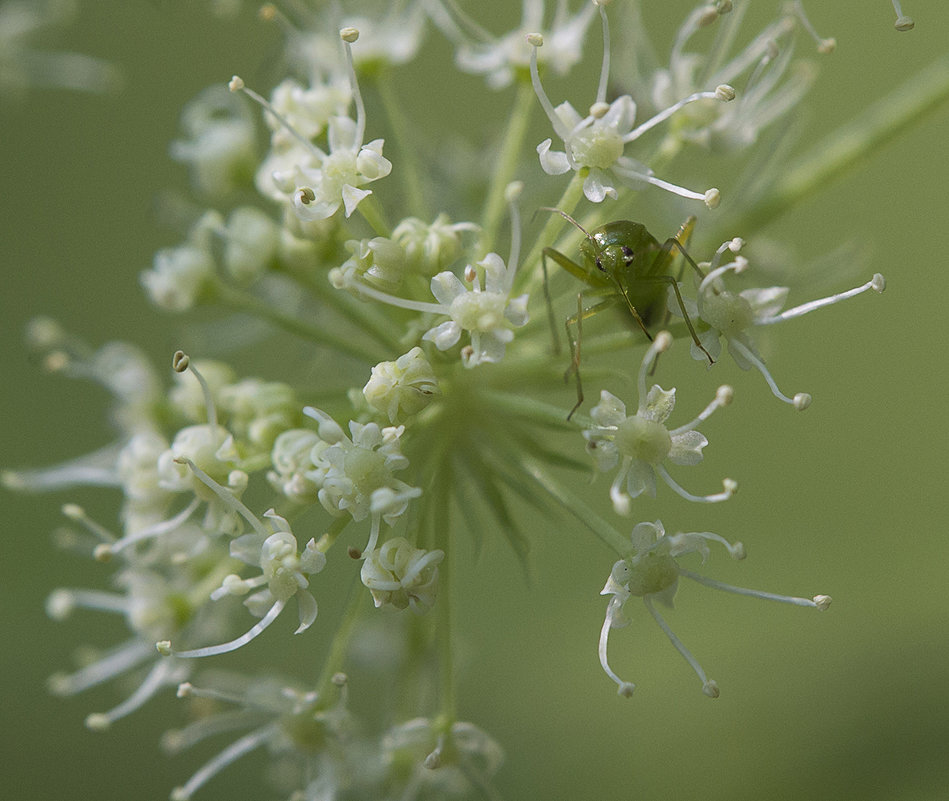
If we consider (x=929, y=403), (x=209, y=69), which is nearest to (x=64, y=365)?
(x=209, y=69)

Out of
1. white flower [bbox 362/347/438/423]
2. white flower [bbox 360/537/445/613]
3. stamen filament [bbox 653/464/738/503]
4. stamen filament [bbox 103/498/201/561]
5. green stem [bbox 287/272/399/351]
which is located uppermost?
green stem [bbox 287/272/399/351]

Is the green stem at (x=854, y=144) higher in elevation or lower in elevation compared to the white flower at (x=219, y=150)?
lower

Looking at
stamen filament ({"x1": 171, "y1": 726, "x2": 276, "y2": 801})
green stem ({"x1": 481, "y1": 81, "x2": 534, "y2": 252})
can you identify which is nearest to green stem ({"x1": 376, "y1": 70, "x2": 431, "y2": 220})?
green stem ({"x1": 481, "y1": 81, "x2": 534, "y2": 252})

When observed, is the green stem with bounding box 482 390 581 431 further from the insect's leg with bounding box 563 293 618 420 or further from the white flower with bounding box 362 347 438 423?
the white flower with bounding box 362 347 438 423

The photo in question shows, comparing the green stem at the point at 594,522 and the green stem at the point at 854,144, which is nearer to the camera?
the green stem at the point at 594,522

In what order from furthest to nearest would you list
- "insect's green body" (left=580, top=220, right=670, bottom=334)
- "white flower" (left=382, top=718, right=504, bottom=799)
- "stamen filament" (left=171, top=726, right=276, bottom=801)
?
"stamen filament" (left=171, top=726, right=276, bottom=801) < "white flower" (left=382, top=718, right=504, bottom=799) < "insect's green body" (left=580, top=220, right=670, bottom=334)

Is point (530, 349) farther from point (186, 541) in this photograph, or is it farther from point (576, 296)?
point (186, 541)

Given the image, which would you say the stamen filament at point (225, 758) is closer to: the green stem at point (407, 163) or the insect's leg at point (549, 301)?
the insect's leg at point (549, 301)

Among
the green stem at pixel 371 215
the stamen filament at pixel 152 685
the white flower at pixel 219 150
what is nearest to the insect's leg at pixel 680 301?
the green stem at pixel 371 215
